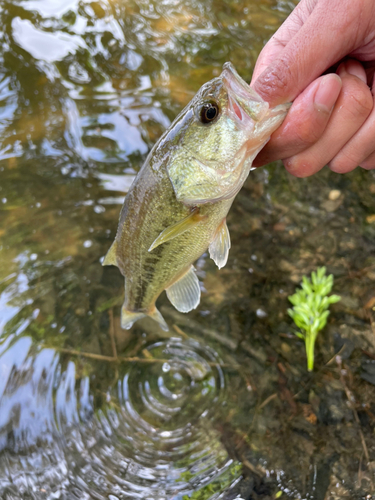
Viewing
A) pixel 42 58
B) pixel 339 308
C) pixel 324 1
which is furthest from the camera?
pixel 42 58

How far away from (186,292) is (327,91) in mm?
1440

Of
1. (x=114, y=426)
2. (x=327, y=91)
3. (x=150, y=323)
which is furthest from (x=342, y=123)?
(x=114, y=426)

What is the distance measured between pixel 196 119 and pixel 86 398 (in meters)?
2.62

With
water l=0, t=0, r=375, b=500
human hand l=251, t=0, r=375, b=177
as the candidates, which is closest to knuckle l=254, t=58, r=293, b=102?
human hand l=251, t=0, r=375, b=177

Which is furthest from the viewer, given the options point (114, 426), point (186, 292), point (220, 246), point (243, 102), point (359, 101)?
point (114, 426)

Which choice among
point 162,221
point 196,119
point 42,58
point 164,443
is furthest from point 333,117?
point 42,58

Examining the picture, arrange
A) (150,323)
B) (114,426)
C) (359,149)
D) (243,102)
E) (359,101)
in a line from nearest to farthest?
(243,102), (359,101), (359,149), (114,426), (150,323)

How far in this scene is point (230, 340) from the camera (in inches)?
136

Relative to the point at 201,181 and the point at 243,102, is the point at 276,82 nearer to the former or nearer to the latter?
the point at 243,102

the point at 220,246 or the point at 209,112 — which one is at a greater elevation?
the point at 209,112

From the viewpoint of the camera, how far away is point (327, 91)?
1669mm

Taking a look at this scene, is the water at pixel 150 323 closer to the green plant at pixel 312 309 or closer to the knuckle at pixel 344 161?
the green plant at pixel 312 309

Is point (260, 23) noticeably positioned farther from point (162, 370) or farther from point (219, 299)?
point (162, 370)

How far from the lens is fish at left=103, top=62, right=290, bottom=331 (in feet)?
5.50
